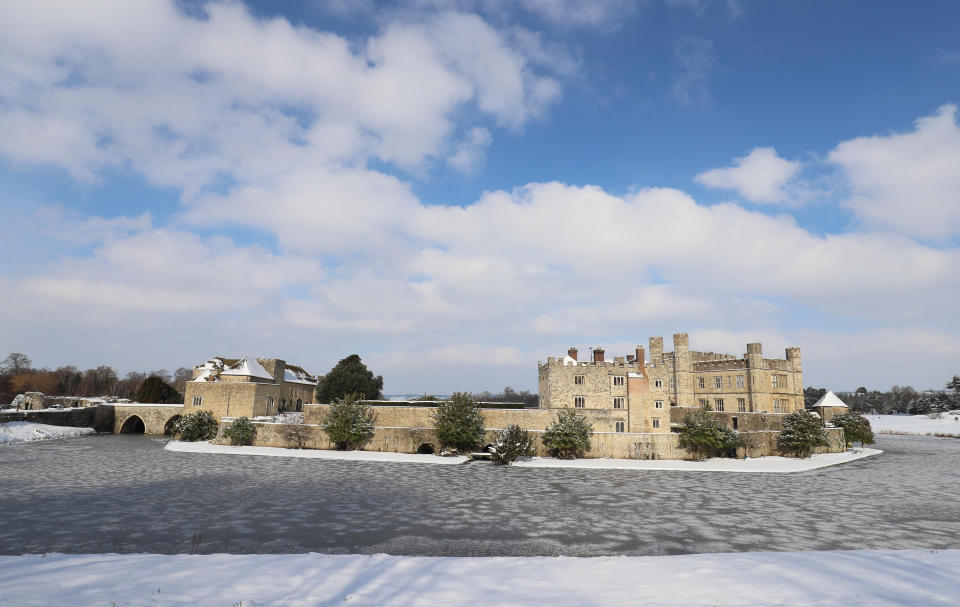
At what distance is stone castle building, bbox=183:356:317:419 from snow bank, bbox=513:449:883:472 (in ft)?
106

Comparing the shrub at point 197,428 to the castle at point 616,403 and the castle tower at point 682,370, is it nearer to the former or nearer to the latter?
the castle at point 616,403

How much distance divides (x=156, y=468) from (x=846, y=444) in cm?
6158

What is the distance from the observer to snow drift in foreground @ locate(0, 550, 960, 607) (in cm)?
852

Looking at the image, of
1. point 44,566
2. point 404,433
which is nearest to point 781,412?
point 404,433

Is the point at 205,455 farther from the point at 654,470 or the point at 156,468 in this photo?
the point at 654,470

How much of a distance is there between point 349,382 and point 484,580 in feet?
195

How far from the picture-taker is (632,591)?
9.34 meters

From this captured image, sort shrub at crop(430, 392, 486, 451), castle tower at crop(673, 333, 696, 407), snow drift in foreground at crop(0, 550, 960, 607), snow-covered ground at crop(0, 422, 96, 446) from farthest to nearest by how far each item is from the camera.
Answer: castle tower at crop(673, 333, 696, 407), snow-covered ground at crop(0, 422, 96, 446), shrub at crop(430, 392, 486, 451), snow drift in foreground at crop(0, 550, 960, 607)

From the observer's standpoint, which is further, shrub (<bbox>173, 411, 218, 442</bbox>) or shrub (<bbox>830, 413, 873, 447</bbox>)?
shrub (<bbox>830, 413, 873, 447</bbox>)

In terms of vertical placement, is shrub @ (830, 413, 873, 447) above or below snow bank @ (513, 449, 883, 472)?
above

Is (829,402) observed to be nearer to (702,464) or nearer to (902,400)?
(702,464)

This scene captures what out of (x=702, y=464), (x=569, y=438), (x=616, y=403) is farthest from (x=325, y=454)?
(x=702, y=464)

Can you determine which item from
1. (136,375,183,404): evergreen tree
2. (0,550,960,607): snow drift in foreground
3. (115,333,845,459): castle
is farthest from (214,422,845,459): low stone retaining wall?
(136,375,183,404): evergreen tree

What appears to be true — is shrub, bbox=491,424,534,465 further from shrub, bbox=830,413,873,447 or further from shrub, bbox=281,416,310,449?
shrub, bbox=830,413,873,447
